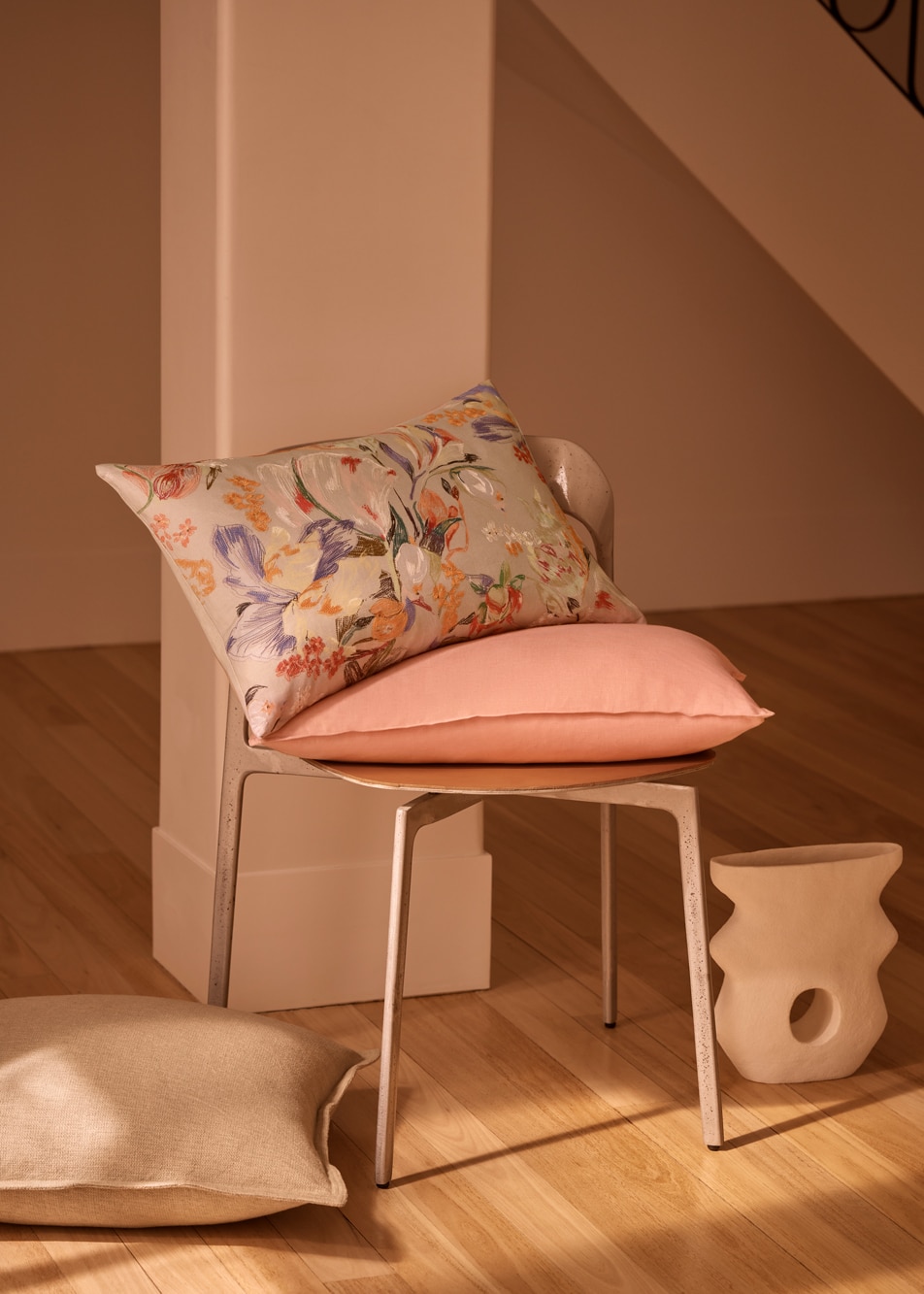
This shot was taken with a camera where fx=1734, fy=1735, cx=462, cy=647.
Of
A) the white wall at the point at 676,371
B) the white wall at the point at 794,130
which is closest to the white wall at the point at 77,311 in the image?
the white wall at the point at 676,371

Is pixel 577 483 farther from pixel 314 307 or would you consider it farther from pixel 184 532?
pixel 184 532

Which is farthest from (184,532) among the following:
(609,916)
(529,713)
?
(609,916)

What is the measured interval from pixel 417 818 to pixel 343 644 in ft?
0.66

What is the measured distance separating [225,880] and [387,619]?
1.48 feet

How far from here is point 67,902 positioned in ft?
8.87

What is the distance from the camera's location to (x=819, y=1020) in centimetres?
219

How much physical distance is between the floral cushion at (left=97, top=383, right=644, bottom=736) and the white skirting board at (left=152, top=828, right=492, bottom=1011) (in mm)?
548

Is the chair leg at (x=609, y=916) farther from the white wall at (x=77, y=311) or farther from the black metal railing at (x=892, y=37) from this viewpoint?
the black metal railing at (x=892, y=37)

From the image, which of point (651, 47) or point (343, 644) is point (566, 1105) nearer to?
point (343, 644)

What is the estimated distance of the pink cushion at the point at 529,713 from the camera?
185 centimetres

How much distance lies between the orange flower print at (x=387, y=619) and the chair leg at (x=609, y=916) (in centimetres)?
50

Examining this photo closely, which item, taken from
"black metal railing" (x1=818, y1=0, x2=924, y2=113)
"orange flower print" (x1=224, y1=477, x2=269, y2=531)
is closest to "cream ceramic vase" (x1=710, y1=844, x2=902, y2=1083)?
"orange flower print" (x1=224, y1=477, x2=269, y2=531)

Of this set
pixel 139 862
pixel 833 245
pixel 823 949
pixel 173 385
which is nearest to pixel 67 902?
pixel 139 862

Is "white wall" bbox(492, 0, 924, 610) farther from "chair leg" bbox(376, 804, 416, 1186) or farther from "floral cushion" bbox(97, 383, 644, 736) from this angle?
"chair leg" bbox(376, 804, 416, 1186)
